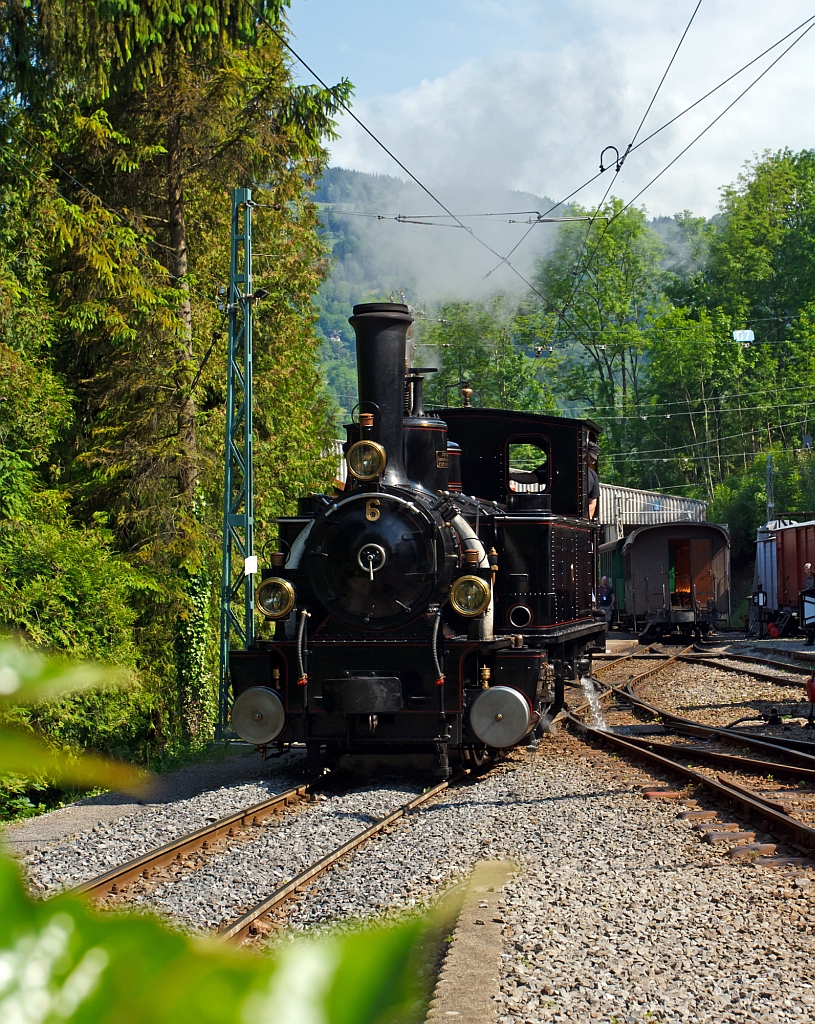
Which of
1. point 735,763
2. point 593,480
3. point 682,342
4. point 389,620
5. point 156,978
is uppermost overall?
point 682,342

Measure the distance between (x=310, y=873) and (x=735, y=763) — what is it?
536 cm

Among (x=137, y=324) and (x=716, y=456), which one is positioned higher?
(x=716, y=456)

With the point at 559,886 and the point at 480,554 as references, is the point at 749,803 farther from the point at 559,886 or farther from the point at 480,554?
the point at 480,554

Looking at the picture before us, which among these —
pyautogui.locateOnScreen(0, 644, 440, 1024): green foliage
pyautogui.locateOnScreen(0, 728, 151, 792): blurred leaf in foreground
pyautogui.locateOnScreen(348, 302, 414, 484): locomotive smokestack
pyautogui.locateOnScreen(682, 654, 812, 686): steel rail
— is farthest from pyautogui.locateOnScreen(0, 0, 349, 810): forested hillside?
pyautogui.locateOnScreen(0, 644, 440, 1024): green foliage

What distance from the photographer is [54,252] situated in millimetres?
15664

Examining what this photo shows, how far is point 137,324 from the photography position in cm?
1698

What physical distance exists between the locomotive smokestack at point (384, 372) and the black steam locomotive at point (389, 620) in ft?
0.05

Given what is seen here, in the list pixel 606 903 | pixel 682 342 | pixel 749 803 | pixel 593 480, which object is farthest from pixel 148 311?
pixel 682 342

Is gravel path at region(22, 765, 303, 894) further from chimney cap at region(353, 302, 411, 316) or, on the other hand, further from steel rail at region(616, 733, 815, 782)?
chimney cap at region(353, 302, 411, 316)

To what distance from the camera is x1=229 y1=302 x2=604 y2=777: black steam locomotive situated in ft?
34.0

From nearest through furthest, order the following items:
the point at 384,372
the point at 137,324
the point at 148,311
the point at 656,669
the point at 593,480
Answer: the point at 384,372
the point at 593,480
the point at 148,311
the point at 137,324
the point at 656,669

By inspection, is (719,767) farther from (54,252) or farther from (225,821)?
(54,252)

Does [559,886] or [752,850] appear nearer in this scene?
[559,886]

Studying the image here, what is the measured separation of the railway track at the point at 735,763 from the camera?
7.54 metres
